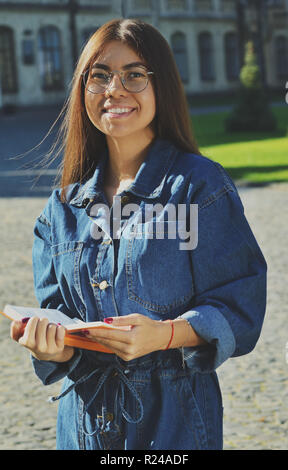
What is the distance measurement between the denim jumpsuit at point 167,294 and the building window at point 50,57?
32.7 m

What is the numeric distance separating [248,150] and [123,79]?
586 inches

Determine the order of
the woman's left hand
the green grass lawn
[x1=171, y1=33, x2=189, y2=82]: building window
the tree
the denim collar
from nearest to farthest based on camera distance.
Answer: the woman's left hand → the denim collar → the green grass lawn → the tree → [x1=171, y1=33, x2=189, y2=82]: building window

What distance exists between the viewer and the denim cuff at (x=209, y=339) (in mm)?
1800

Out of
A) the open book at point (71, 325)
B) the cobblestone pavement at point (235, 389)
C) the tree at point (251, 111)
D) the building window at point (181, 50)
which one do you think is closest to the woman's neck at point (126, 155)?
the open book at point (71, 325)

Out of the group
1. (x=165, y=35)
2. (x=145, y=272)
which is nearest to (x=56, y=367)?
(x=145, y=272)

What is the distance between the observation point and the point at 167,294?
1842 millimetres

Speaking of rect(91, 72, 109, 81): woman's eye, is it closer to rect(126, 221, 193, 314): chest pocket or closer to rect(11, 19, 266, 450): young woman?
rect(11, 19, 266, 450): young woman

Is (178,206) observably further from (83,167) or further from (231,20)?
(231,20)

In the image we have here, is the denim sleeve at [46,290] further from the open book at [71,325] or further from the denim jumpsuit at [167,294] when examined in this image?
the open book at [71,325]

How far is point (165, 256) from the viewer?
6.02 feet

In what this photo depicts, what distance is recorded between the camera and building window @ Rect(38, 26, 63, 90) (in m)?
33.9

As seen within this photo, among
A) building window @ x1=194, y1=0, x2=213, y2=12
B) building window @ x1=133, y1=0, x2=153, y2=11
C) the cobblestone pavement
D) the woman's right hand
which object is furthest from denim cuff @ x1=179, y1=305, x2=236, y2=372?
building window @ x1=194, y1=0, x2=213, y2=12

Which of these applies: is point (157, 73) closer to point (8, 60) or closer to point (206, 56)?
point (8, 60)

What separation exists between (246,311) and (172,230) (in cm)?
23
